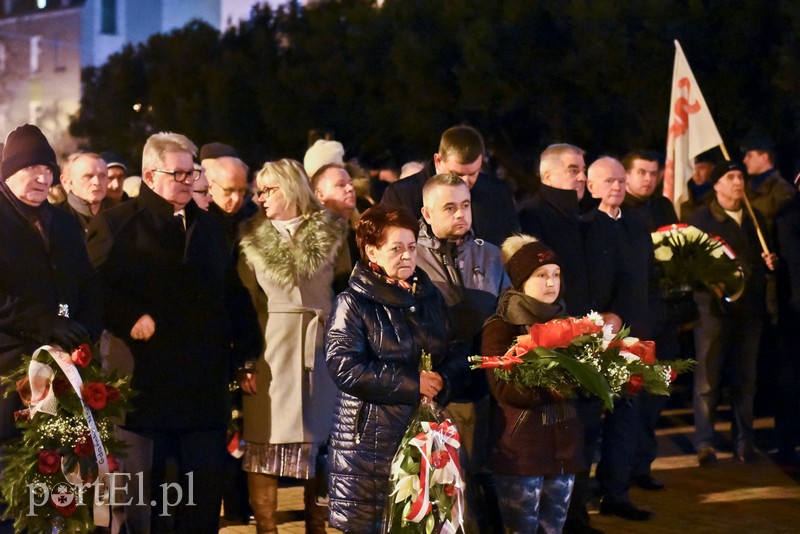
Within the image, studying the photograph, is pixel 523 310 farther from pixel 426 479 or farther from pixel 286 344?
pixel 286 344

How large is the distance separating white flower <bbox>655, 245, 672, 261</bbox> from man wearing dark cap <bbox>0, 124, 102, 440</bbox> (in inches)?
185

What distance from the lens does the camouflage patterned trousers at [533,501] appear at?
6684mm

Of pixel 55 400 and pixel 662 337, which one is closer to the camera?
pixel 55 400

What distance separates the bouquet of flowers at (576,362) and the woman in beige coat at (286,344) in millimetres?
1308

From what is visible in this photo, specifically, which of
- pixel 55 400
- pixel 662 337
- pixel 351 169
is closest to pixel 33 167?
pixel 55 400

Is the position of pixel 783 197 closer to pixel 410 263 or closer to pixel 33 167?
pixel 410 263

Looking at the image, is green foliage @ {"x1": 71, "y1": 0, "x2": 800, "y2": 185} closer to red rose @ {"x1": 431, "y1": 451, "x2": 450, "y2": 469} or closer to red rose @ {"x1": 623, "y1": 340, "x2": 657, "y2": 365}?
red rose @ {"x1": 623, "y1": 340, "x2": 657, "y2": 365}

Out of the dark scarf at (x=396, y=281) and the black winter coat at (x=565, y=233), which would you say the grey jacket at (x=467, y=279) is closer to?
the dark scarf at (x=396, y=281)

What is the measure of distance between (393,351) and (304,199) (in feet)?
5.88

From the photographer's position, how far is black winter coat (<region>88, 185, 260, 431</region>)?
6766mm

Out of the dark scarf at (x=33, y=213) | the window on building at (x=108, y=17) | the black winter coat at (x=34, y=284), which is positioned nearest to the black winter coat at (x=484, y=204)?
the black winter coat at (x=34, y=284)

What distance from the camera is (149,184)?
22.8 feet

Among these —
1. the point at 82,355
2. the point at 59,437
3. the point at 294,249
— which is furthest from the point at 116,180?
the point at 59,437

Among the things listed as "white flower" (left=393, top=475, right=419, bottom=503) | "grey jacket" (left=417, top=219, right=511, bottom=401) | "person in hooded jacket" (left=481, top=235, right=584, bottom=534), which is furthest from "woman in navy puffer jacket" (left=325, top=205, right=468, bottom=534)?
"grey jacket" (left=417, top=219, right=511, bottom=401)
